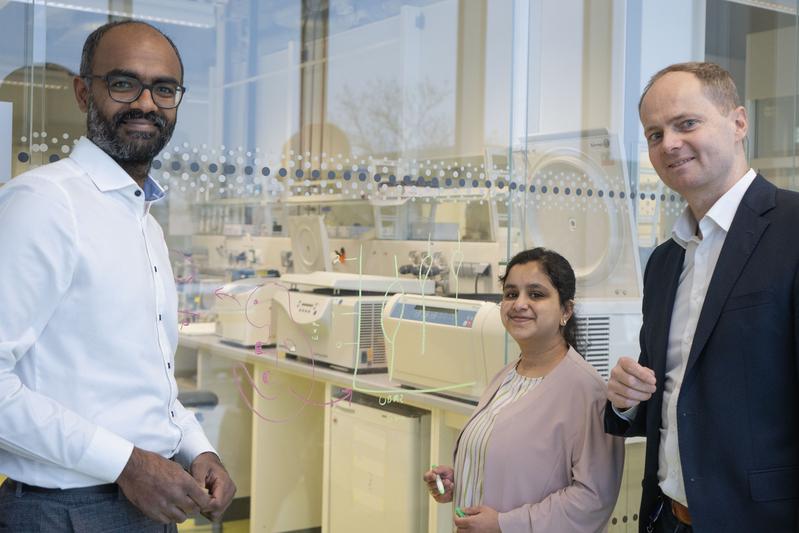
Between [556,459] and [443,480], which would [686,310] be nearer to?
[556,459]

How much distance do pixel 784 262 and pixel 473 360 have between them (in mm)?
1373

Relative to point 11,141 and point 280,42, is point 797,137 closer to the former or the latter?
point 280,42

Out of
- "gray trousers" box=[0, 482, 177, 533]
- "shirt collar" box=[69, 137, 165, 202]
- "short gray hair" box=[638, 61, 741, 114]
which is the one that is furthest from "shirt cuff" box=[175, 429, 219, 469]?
"short gray hair" box=[638, 61, 741, 114]

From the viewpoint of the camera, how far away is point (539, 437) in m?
1.92

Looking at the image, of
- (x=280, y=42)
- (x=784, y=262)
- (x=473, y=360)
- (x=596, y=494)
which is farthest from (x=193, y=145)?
(x=784, y=262)

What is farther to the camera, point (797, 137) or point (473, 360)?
point (797, 137)

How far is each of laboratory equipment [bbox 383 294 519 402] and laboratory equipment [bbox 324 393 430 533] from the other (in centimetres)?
16

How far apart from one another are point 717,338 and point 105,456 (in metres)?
0.98

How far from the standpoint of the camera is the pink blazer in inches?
73.3

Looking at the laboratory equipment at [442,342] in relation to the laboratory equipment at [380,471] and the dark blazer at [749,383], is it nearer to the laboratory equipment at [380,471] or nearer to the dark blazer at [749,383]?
the laboratory equipment at [380,471]

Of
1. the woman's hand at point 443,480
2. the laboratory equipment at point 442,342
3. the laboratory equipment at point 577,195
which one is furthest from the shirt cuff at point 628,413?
the laboratory equipment at point 577,195

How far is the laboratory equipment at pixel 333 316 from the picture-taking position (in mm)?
2582

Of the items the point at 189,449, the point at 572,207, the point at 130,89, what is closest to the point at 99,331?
the point at 189,449

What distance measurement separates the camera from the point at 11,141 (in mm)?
2105
